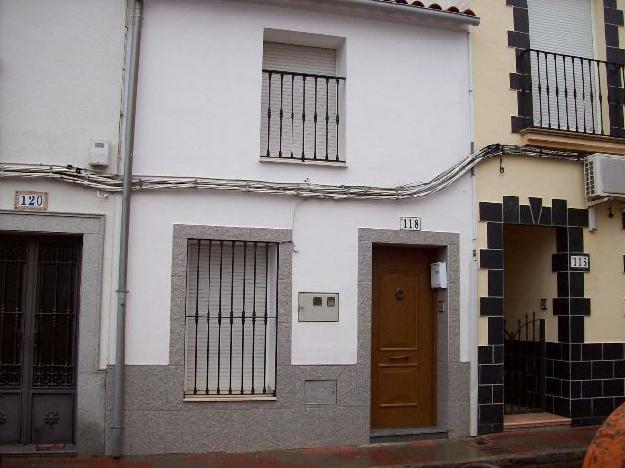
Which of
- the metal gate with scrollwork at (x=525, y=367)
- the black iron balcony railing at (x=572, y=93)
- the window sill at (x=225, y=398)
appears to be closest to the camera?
the window sill at (x=225, y=398)

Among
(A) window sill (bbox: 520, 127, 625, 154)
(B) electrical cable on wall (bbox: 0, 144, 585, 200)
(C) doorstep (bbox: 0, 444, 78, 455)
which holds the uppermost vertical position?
(A) window sill (bbox: 520, 127, 625, 154)

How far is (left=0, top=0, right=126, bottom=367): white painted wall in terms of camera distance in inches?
271

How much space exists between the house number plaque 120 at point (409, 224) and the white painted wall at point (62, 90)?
3.26 m

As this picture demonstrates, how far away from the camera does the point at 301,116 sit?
7.91 metres

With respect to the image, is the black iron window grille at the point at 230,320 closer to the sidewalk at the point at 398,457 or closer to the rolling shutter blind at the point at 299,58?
the sidewalk at the point at 398,457

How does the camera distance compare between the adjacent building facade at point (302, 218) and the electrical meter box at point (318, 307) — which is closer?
the adjacent building facade at point (302, 218)

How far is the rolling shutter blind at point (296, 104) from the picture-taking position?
25.6ft

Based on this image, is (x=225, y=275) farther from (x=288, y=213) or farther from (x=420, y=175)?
(x=420, y=175)

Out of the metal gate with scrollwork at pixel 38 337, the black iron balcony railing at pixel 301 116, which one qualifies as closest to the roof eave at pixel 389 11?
the black iron balcony railing at pixel 301 116

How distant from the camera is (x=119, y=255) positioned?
6922 mm

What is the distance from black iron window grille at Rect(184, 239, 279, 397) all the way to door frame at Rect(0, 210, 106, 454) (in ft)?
3.12

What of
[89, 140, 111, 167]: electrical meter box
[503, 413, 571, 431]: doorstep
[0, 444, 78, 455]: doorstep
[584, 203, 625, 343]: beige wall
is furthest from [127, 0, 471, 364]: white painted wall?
[584, 203, 625, 343]: beige wall

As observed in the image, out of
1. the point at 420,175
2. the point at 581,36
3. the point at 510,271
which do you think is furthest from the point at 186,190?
the point at 581,36

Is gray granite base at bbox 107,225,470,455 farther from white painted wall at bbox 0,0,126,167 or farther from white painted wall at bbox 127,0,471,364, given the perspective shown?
white painted wall at bbox 0,0,126,167
